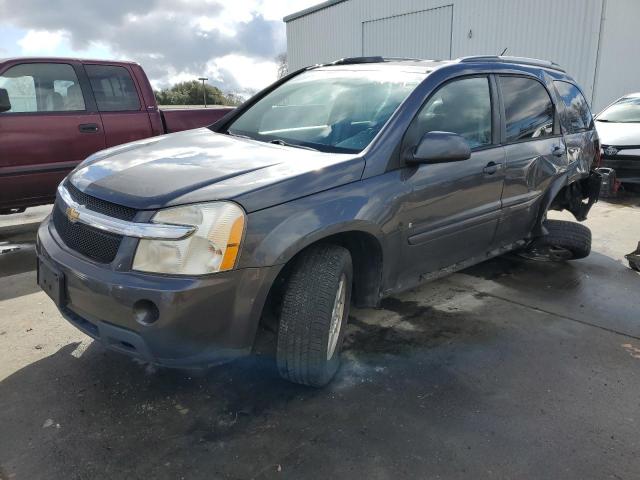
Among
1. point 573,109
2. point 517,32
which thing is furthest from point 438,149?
point 517,32

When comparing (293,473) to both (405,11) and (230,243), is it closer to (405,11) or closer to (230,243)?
(230,243)

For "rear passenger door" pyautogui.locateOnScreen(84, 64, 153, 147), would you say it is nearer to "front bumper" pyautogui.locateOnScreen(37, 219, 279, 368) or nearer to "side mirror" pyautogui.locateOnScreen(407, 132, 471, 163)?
"front bumper" pyautogui.locateOnScreen(37, 219, 279, 368)

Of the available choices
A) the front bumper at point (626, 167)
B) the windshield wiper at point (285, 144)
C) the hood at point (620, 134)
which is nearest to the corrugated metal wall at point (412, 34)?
the hood at point (620, 134)

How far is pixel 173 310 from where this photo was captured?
216cm

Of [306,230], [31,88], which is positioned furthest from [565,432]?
[31,88]

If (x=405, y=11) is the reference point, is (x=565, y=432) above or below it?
below

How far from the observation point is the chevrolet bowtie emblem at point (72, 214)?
8.22 feet

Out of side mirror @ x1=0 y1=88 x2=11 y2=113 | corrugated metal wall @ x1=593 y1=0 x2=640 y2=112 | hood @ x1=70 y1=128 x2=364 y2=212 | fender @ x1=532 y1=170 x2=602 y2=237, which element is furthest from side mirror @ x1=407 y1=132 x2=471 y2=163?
corrugated metal wall @ x1=593 y1=0 x2=640 y2=112

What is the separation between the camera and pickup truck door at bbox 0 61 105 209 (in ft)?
16.6

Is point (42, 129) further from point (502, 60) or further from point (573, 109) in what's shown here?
point (573, 109)

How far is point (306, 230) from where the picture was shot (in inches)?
95.7

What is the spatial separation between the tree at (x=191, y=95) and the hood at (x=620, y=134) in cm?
2491

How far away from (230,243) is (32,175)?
12.7 feet

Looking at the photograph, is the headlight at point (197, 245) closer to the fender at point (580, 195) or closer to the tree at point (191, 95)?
the fender at point (580, 195)
